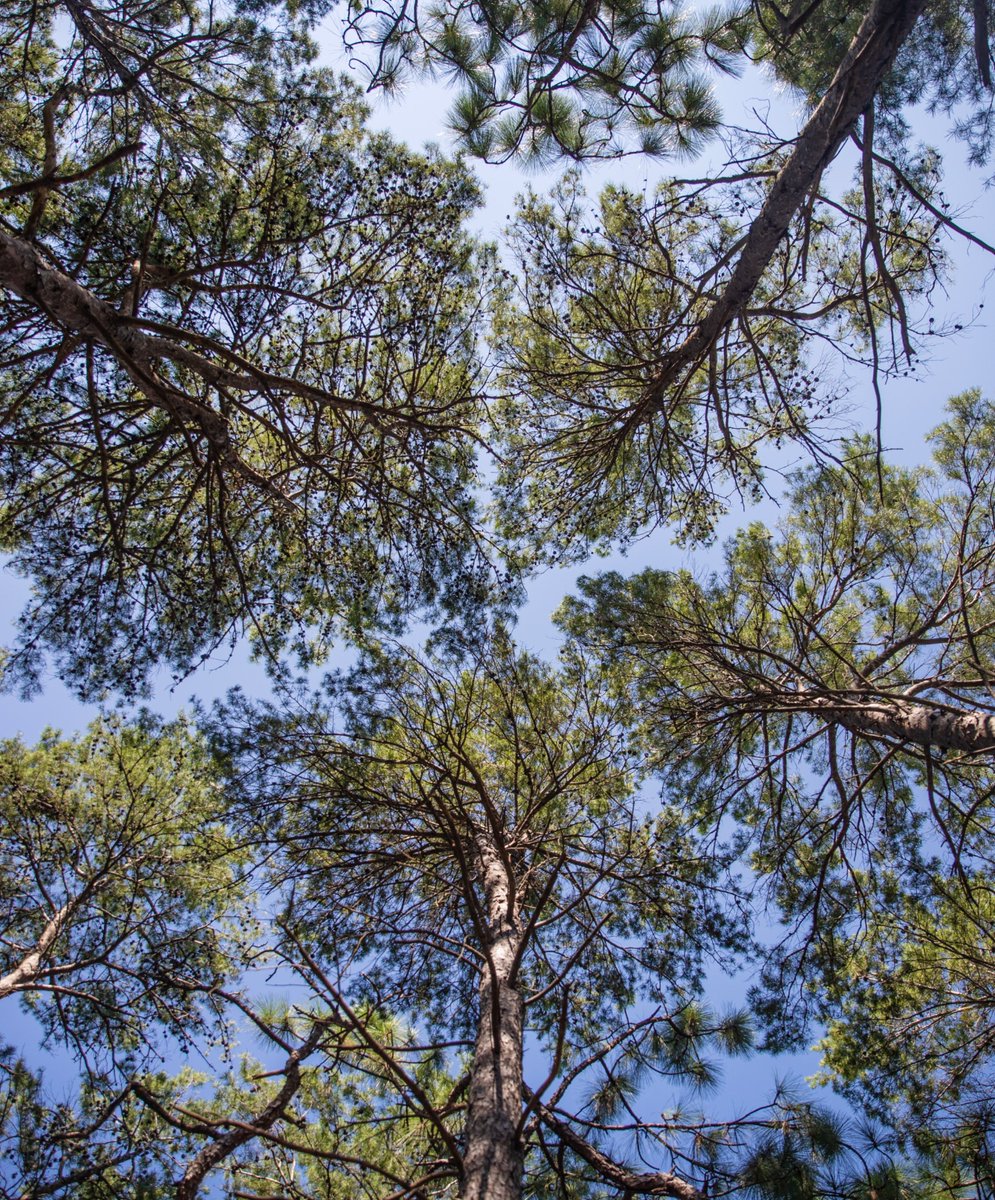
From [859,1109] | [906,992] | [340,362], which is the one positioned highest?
[340,362]

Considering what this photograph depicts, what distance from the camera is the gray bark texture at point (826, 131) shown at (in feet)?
12.7

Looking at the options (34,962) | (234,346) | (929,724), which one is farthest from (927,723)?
(34,962)

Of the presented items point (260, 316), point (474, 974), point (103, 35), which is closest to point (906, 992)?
point (474, 974)

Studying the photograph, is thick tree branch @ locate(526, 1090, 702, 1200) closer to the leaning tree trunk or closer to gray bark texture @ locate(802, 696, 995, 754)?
the leaning tree trunk

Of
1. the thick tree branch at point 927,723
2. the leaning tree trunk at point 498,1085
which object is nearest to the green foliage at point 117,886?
the leaning tree trunk at point 498,1085

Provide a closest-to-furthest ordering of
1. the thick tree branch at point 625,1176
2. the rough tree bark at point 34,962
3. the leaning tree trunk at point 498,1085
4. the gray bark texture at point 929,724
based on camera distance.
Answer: the leaning tree trunk at point 498,1085 → the thick tree branch at point 625,1176 → the gray bark texture at point 929,724 → the rough tree bark at point 34,962

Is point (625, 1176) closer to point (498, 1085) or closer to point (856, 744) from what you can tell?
point (498, 1085)

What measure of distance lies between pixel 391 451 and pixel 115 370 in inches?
79.8

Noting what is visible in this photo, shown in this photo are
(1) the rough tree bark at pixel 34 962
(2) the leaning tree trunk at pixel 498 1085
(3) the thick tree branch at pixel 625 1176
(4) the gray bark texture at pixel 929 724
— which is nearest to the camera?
(2) the leaning tree trunk at pixel 498 1085

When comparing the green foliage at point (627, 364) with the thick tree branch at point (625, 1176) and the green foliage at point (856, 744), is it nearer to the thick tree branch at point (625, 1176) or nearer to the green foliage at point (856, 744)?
the green foliage at point (856, 744)

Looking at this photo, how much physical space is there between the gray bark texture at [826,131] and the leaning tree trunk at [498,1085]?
3.92 meters

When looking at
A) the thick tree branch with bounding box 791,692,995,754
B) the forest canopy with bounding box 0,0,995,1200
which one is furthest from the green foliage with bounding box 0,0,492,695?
the thick tree branch with bounding box 791,692,995,754

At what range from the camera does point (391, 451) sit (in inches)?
224

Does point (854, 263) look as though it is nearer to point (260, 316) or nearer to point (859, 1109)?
point (260, 316)
